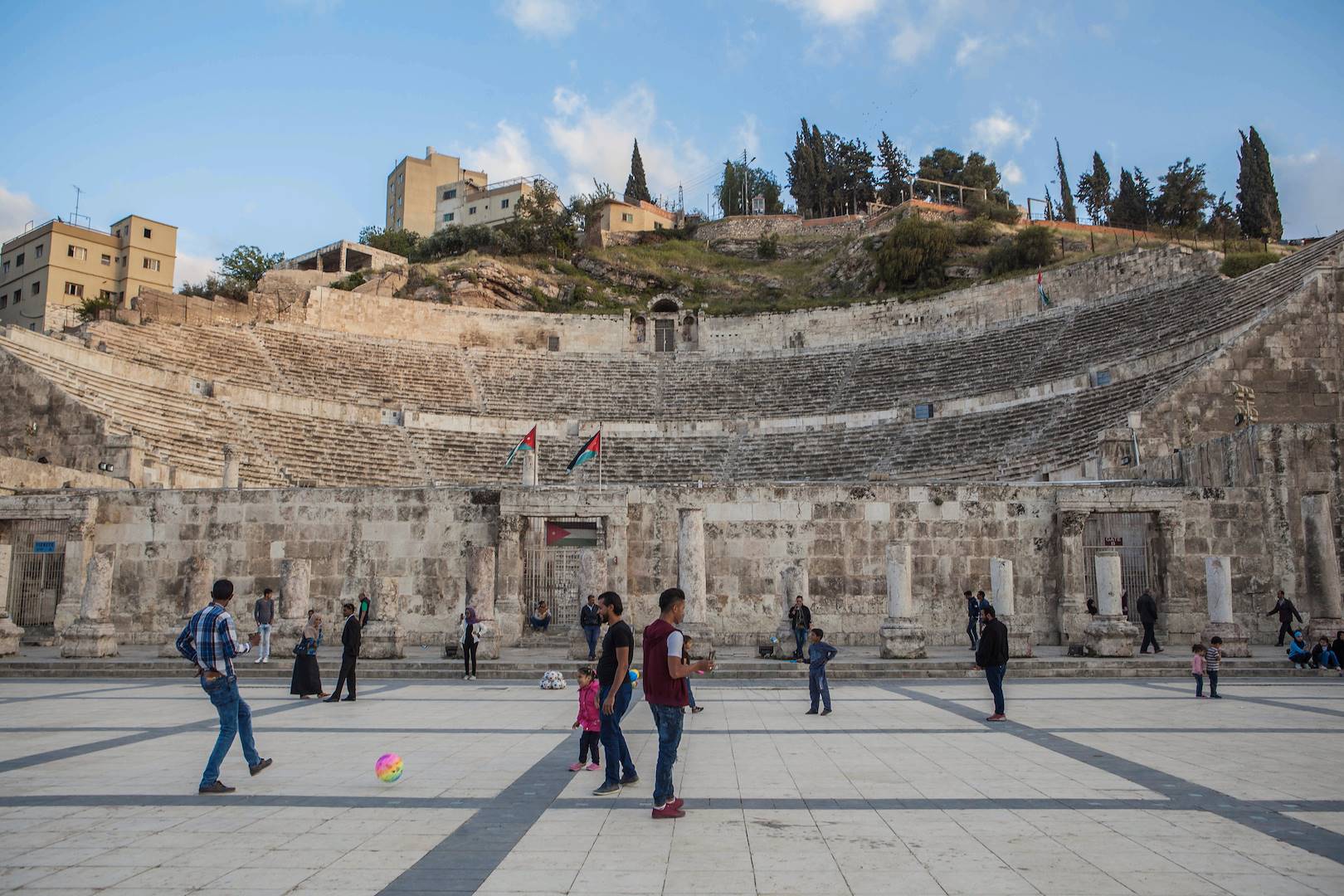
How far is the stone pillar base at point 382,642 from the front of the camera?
677 inches

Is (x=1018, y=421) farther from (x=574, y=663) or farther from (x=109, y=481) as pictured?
(x=109, y=481)

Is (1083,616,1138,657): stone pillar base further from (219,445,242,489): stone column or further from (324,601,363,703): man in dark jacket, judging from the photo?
(219,445,242,489): stone column

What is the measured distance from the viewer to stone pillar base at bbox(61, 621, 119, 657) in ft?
56.2

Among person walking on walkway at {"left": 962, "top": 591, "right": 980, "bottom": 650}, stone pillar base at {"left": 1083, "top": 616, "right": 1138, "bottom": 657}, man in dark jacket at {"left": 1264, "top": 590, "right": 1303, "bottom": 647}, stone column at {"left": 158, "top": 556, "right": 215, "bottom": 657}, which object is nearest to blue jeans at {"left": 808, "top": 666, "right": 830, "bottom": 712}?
person walking on walkway at {"left": 962, "top": 591, "right": 980, "bottom": 650}

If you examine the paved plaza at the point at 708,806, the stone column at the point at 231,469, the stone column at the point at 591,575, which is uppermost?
the stone column at the point at 231,469

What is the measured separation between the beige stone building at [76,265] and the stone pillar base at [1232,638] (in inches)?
2414

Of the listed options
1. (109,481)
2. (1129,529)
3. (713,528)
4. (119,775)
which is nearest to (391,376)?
(109,481)

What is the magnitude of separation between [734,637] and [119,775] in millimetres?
14172

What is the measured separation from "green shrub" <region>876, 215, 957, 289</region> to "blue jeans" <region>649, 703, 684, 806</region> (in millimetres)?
54901

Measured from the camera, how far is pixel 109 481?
26.1m

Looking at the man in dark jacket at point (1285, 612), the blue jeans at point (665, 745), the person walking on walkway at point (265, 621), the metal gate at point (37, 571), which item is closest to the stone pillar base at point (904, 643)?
the man in dark jacket at point (1285, 612)

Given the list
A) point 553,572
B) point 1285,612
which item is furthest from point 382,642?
point 1285,612

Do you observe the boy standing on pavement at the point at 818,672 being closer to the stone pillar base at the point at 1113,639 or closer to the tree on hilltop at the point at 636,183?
the stone pillar base at the point at 1113,639

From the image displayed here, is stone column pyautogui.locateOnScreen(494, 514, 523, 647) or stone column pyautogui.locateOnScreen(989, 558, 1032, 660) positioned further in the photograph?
stone column pyautogui.locateOnScreen(494, 514, 523, 647)
